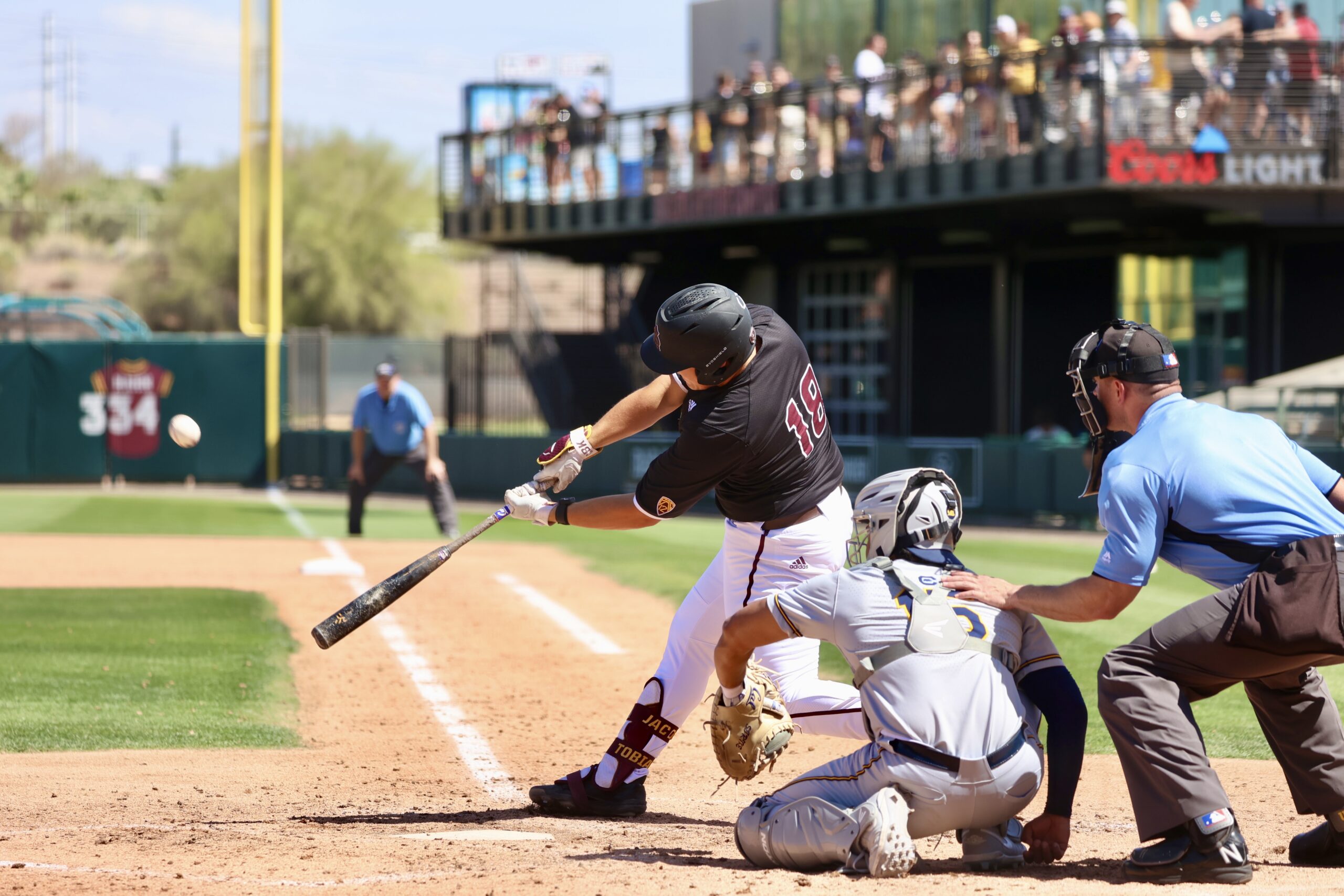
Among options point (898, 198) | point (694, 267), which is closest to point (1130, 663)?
point (898, 198)

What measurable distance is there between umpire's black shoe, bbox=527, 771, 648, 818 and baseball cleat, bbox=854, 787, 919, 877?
1360 mm

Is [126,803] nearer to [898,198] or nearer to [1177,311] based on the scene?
[898,198]

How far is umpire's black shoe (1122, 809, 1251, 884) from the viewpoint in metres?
4.29

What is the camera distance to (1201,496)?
172 inches

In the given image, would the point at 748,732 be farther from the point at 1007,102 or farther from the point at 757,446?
the point at 1007,102

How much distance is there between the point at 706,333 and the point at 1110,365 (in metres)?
1.30

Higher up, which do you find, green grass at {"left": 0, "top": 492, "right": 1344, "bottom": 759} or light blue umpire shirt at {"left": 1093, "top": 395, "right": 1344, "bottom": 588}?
light blue umpire shirt at {"left": 1093, "top": 395, "right": 1344, "bottom": 588}

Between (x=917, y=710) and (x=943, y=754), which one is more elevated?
(x=917, y=710)

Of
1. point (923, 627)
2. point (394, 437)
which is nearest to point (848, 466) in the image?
point (394, 437)

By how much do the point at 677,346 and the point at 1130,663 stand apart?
176 centimetres

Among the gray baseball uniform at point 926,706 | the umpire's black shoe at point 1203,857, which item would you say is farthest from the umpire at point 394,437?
the umpire's black shoe at point 1203,857

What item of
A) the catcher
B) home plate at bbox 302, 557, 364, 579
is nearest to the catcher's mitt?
the catcher

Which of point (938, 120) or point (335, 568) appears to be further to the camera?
point (938, 120)

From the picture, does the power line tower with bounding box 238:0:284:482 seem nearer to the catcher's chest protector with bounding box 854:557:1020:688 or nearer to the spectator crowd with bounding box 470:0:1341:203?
the spectator crowd with bounding box 470:0:1341:203
